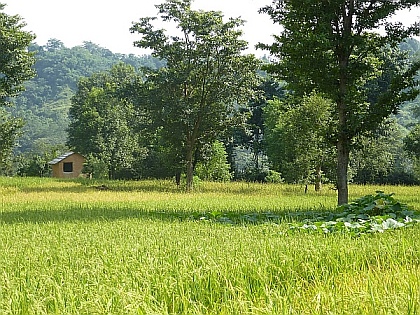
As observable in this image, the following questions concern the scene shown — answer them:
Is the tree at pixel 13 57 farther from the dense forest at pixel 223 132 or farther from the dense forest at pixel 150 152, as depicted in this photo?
the dense forest at pixel 223 132

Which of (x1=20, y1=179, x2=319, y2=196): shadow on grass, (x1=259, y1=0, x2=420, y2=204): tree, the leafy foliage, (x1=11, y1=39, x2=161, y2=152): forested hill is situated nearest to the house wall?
(x1=11, y1=39, x2=161, y2=152): forested hill

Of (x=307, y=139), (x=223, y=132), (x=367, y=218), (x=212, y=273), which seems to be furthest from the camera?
(x=223, y=132)

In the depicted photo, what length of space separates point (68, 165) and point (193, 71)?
32.9 metres

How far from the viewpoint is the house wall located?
5872 centimetres

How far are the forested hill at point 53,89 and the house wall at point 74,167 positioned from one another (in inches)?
752

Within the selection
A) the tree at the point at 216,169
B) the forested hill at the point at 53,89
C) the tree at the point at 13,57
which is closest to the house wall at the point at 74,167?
the forested hill at the point at 53,89

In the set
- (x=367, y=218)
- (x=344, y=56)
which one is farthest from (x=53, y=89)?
(x=367, y=218)

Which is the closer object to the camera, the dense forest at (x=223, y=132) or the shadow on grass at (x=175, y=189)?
the shadow on grass at (x=175, y=189)

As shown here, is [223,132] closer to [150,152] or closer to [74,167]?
[150,152]

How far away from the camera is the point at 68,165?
2360 inches

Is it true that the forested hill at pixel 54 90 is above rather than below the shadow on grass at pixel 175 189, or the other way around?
above

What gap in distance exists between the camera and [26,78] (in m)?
30.1

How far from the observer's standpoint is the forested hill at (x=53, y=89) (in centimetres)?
10024

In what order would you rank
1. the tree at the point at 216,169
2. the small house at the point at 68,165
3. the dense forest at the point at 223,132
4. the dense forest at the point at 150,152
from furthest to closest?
the small house at the point at 68,165 → the tree at the point at 216,169 → the dense forest at the point at 150,152 → the dense forest at the point at 223,132
